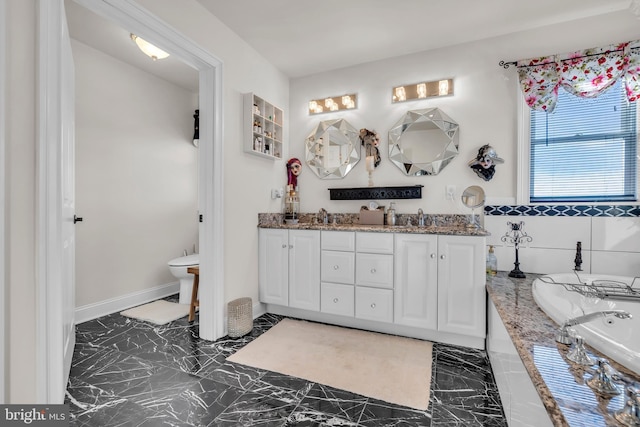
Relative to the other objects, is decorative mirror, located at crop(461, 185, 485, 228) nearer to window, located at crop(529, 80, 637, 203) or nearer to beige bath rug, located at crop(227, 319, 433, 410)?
window, located at crop(529, 80, 637, 203)

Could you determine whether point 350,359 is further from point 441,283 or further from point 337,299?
point 441,283

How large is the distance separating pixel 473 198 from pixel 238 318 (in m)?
2.30

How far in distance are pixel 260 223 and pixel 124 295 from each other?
1618 mm

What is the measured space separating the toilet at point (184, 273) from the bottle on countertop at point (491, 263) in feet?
9.01

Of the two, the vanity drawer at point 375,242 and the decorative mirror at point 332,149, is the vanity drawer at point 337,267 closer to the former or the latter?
the vanity drawer at point 375,242

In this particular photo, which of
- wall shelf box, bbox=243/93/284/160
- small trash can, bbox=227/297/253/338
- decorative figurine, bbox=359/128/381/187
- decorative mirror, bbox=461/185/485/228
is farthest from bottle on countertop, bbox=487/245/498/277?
wall shelf box, bbox=243/93/284/160

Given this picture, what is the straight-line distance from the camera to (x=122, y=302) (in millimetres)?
2871

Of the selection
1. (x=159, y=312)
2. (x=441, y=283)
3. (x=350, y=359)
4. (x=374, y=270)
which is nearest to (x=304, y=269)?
(x=374, y=270)

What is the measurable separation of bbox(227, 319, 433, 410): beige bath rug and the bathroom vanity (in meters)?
0.18

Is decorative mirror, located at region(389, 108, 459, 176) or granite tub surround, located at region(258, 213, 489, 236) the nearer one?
granite tub surround, located at region(258, 213, 489, 236)

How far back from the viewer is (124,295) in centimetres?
291

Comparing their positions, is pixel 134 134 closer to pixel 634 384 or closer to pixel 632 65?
pixel 634 384

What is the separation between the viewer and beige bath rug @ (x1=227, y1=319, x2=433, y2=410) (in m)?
1.66

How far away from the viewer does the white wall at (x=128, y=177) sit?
2.62 meters
